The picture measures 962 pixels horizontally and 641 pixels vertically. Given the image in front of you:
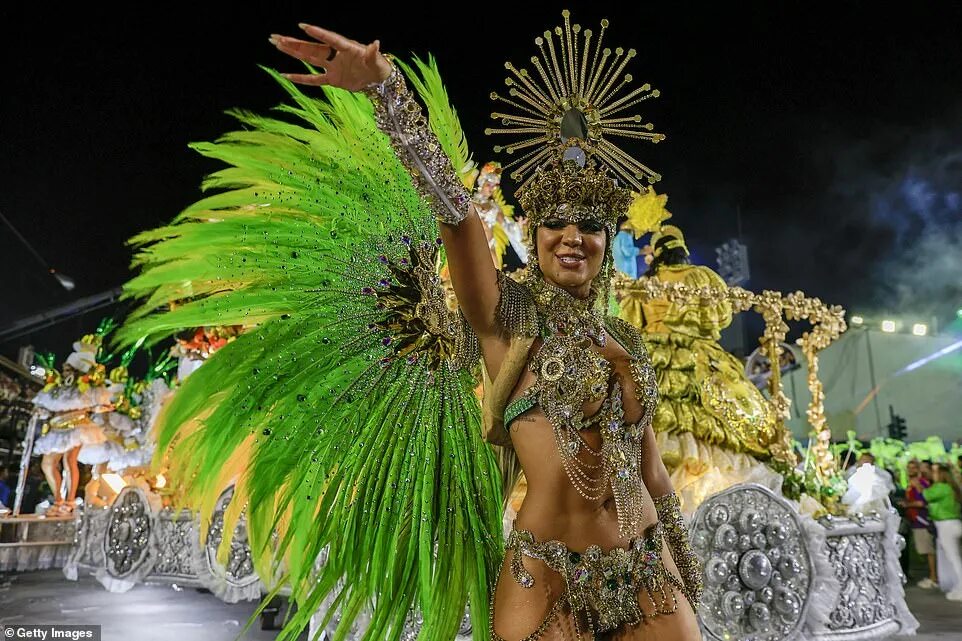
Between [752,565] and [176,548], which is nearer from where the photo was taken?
[752,565]

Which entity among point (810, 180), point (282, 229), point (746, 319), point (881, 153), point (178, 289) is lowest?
point (178, 289)

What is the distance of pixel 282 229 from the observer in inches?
75.5

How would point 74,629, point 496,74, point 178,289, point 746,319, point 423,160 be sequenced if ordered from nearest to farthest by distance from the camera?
point 423,160 → point 178,289 → point 74,629 → point 496,74 → point 746,319

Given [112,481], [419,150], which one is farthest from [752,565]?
[112,481]

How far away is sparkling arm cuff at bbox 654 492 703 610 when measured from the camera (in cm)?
174

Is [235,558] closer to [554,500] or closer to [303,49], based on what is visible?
[554,500]

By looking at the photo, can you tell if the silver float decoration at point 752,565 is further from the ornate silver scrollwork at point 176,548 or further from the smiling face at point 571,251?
the ornate silver scrollwork at point 176,548

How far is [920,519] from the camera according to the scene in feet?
24.6

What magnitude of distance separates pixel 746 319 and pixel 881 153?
417cm

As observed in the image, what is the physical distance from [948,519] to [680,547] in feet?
21.6

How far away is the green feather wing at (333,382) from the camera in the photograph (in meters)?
1.82

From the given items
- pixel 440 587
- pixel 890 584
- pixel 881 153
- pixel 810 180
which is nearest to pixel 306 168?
pixel 440 587

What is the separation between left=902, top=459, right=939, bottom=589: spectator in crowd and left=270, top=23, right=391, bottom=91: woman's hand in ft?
26.9

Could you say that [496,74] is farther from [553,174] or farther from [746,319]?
[746,319]
